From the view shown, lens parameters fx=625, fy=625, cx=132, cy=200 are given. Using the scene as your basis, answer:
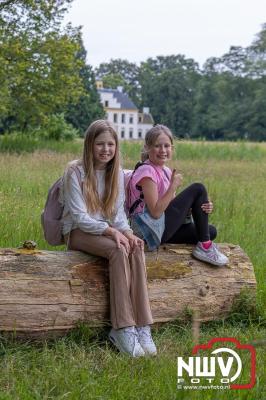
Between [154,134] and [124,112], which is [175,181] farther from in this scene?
[124,112]

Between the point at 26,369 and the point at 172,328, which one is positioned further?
the point at 172,328

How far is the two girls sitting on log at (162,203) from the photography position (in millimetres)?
4805

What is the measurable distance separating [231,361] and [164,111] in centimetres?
8127

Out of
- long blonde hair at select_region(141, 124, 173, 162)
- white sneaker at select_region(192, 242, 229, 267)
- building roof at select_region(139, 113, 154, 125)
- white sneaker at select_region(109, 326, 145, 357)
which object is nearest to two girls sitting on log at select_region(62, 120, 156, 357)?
white sneaker at select_region(109, 326, 145, 357)

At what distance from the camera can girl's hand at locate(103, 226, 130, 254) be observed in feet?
14.5

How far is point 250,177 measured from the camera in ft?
47.2

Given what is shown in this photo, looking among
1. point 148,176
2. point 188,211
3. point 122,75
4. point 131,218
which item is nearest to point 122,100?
point 122,75

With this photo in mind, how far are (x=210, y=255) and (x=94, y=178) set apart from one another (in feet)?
3.77

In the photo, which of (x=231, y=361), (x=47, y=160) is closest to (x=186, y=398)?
(x=231, y=361)

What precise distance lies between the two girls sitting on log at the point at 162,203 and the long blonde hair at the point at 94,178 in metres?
0.24

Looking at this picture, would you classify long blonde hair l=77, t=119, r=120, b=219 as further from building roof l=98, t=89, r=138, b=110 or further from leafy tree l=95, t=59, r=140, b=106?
leafy tree l=95, t=59, r=140, b=106

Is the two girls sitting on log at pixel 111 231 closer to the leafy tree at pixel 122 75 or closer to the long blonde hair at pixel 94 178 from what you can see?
the long blonde hair at pixel 94 178

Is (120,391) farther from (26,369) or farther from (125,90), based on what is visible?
(125,90)

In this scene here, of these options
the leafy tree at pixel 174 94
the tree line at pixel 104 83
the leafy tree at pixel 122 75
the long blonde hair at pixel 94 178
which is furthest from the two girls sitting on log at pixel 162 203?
the leafy tree at pixel 122 75
